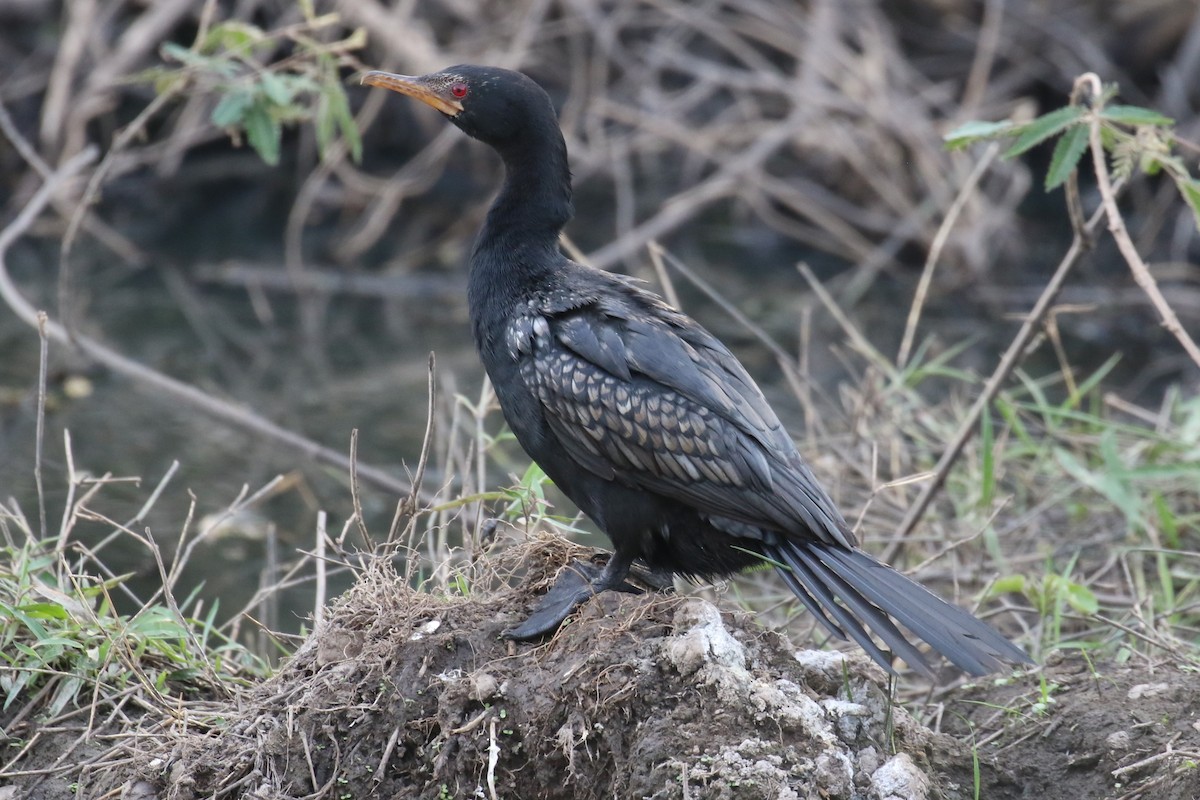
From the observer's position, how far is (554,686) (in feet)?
10.0

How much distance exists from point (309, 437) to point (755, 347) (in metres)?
2.73

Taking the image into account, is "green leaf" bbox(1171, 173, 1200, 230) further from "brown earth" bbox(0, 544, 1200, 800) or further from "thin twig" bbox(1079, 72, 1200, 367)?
"brown earth" bbox(0, 544, 1200, 800)

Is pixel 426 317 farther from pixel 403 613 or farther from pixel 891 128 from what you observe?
pixel 403 613

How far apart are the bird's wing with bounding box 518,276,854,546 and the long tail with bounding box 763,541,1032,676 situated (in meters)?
0.08

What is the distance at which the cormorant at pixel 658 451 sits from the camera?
3.28 m

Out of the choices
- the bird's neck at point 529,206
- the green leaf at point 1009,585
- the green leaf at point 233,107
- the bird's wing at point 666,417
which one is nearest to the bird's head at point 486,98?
the bird's neck at point 529,206

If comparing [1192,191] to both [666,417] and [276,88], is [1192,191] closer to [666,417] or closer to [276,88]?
[666,417]

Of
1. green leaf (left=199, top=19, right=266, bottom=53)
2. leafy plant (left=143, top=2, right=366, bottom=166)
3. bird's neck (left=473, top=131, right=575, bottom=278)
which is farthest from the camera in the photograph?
green leaf (left=199, top=19, right=266, bottom=53)

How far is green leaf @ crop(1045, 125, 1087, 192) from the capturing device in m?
3.76

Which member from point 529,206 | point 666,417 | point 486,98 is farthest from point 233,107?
point 666,417

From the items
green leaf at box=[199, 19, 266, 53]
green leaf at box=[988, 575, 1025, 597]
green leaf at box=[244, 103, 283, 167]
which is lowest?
green leaf at box=[988, 575, 1025, 597]

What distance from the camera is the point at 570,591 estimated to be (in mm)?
3379

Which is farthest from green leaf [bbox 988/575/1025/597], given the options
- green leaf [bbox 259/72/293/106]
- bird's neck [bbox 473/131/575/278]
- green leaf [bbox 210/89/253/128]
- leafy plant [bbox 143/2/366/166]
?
green leaf [bbox 210/89/253/128]

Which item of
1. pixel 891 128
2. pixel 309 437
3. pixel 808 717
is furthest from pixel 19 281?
pixel 808 717
